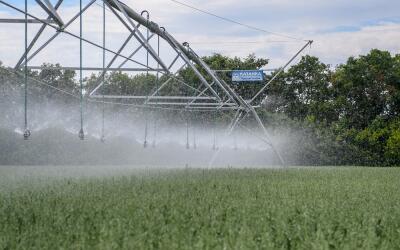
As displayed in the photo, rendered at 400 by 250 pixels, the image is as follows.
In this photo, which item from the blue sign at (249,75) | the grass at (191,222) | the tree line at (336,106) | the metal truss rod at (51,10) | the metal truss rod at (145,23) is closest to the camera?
the grass at (191,222)

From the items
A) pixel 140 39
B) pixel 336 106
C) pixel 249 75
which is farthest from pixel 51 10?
pixel 336 106

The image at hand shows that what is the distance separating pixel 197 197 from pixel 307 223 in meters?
2.95

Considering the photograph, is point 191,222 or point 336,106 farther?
point 336,106

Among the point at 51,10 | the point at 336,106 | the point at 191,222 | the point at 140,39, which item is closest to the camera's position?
the point at 191,222

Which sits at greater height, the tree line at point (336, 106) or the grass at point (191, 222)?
the tree line at point (336, 106)

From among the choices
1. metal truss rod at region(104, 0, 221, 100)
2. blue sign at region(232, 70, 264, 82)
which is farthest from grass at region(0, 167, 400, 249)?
blue sign at region(232, 70, 264, 82)

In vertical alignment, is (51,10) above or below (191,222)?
above

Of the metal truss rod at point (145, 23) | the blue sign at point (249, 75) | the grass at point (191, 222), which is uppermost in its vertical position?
the blue sign at point (249, 75)

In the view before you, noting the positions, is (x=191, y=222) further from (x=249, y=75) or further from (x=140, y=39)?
(x=249, y=75)

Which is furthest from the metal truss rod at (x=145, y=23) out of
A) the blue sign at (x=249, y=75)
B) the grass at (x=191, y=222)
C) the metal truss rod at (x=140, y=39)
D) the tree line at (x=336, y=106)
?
the tree line at (x=336, y=106)

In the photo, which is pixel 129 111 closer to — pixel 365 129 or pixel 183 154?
pixel 183 154

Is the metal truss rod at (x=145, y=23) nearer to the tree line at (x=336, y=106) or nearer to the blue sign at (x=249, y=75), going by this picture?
the blue sign at (x=249, y=75)

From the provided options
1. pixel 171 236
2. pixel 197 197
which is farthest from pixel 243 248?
pixel 197 197

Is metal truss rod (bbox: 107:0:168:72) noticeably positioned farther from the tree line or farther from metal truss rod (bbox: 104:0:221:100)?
the tree line
